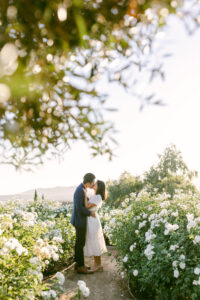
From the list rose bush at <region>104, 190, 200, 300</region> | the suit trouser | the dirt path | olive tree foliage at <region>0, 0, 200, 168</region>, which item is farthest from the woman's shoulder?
olive tree foliage at <region>0, 0, 200, 168</region>

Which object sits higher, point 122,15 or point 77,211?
point 122,15

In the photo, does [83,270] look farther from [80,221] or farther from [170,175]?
[170,175]

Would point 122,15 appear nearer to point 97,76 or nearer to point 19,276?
point 97,76

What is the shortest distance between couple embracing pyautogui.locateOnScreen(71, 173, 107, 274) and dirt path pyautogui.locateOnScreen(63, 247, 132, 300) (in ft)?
0.61

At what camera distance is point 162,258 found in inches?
158

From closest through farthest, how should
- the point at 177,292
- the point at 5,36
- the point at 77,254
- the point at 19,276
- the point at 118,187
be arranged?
the point at 5,36 < the point at 19,276 < the point at 177,292 < the point at 77,254 < the point at 118,187

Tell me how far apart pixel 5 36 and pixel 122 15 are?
711mm

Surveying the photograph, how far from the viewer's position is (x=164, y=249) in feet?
13.3

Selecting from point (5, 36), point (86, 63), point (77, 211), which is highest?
point (86, 63)

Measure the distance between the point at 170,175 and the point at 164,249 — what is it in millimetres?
12409

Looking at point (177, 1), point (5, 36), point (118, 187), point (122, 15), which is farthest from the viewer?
point (118, 187)

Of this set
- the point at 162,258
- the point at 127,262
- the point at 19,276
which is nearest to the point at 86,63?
the point at 19,276

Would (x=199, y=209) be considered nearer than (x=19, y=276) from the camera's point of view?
No

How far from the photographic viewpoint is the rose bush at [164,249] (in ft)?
12.5
